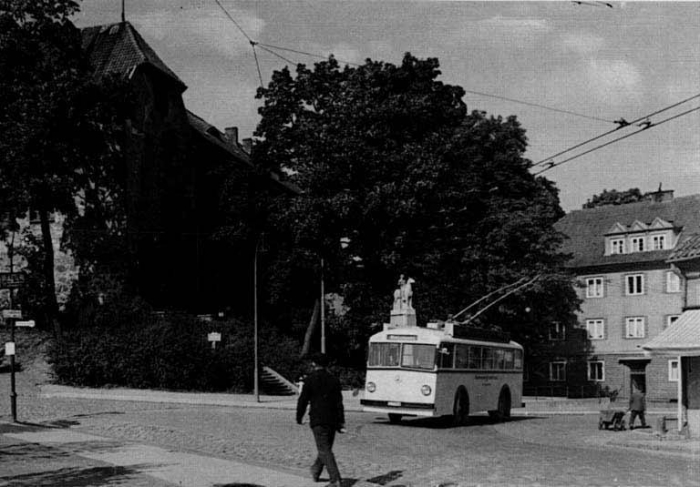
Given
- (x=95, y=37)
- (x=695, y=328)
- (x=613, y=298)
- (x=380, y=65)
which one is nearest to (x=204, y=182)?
(x=95, y=37)

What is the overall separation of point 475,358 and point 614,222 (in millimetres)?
41475

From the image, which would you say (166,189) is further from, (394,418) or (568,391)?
(568,391)

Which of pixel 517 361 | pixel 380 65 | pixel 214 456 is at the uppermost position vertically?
pixel 380 65

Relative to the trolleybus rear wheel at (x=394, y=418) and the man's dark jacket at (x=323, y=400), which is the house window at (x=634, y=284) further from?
the man's dark jacket at (x=323, y=400)

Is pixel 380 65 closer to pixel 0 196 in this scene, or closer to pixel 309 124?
pixel 309 124

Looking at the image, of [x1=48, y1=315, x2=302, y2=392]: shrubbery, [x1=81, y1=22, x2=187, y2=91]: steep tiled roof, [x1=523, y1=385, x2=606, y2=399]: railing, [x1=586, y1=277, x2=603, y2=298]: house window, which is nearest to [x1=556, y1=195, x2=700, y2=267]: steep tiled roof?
[x1=586, y1=277, x2=603, y2=298]: house window

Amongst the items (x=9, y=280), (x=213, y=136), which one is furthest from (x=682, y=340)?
(x=213, y=136)

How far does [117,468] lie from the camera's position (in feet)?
46.2

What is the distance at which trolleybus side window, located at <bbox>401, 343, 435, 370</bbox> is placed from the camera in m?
24.5

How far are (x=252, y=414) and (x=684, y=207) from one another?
42.9 metres

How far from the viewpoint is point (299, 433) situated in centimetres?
2172

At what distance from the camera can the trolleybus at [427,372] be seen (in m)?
24.4

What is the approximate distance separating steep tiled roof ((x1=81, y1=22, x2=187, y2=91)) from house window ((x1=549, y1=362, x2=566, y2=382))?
103 feet

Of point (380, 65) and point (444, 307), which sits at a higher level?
point (380, 65)
